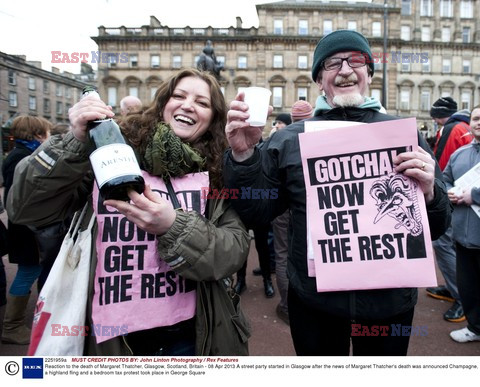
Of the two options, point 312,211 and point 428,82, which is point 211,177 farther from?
point 428,82

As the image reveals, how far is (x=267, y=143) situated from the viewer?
1686 millimetres

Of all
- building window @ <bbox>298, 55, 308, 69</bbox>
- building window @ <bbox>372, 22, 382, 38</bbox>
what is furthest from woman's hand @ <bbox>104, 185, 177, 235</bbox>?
building window @ <bbox>372, 22, 382, 38</bbox>

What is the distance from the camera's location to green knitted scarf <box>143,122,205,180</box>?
4.45 feet

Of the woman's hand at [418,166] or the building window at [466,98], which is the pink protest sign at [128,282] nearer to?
the woman's hand at [418,166]

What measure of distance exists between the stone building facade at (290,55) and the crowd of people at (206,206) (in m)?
36.9

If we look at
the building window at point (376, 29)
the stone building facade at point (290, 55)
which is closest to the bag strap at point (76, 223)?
the stone building facade at point (290, 55)

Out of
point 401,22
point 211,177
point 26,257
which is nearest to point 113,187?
point 211,177

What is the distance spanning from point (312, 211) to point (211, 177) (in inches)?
19.9

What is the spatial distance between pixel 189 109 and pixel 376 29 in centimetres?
4445

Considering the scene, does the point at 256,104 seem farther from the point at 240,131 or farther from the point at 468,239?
the point at 468,239

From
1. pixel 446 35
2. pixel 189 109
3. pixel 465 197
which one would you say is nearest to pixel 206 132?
pixel 189 109

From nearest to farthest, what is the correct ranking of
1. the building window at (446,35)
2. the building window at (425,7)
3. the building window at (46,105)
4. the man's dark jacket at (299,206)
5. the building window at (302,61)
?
the man's dark jacket at (299,206), the building window at (46,105), the building window at (302,61), the building window at (425,7), the building window at (446,35)

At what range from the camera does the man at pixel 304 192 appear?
1.41 m

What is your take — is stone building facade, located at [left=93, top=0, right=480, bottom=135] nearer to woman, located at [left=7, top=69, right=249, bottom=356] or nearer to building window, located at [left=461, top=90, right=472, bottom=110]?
building window, located at [left=461, top=90, right=472, bottom=110]
